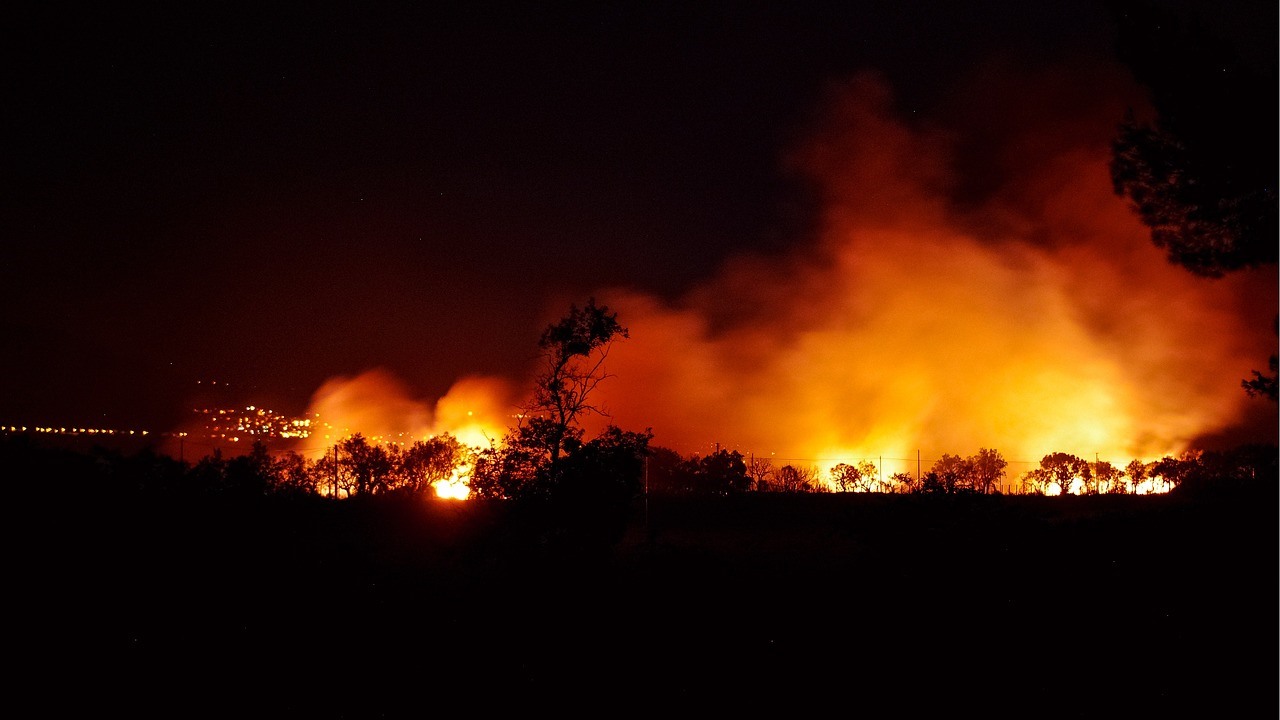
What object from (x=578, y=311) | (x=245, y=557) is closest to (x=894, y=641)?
(x=578, y=311)

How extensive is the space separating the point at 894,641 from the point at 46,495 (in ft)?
29.4

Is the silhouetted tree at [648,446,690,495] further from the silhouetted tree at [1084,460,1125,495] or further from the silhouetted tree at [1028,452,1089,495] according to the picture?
the silhouetted tree at [1084,460,1125,495]

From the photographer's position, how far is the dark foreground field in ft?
Answer: 20.5

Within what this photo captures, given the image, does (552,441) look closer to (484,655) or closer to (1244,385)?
(484,655)

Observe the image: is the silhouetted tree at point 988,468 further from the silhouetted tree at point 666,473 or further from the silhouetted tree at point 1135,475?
the silhouetted tree at point 666,473

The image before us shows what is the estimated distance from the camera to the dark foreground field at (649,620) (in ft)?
20.5

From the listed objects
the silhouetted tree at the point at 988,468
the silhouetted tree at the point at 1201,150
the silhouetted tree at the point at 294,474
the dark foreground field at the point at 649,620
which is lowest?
the dark foreground field at the point at 649,620

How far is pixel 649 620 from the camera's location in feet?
25.8

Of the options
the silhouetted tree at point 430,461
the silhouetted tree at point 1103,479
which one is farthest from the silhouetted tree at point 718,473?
the silhouetted tree at point 1103,479

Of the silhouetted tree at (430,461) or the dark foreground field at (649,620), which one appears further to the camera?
the silhouetted tree at (430,461)

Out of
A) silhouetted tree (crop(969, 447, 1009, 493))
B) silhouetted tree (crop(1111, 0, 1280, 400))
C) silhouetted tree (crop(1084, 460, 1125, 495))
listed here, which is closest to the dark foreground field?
silhouetted tree (crop(1111, 0, 1280, 400))

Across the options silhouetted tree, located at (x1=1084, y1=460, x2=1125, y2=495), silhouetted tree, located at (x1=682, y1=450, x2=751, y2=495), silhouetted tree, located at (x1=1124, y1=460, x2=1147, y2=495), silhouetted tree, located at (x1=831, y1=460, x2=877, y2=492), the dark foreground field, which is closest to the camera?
the dark foreground field

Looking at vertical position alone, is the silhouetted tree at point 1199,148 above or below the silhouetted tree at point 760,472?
above

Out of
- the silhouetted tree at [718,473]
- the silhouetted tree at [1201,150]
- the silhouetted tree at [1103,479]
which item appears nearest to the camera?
the silhouetted tree at [1201,150]
